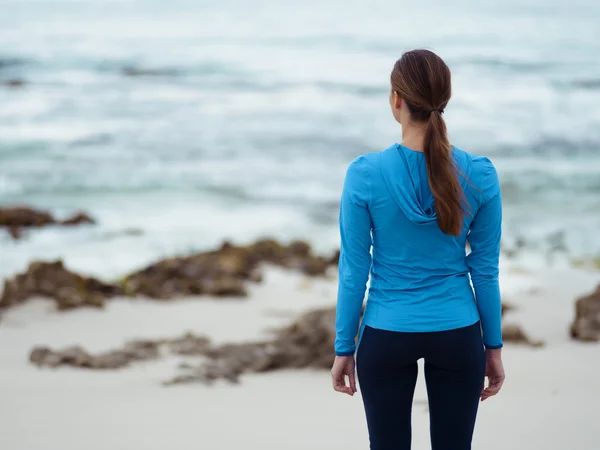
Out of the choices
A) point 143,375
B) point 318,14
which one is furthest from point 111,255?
point 318,14

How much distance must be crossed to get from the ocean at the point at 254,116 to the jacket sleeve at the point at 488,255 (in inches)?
332

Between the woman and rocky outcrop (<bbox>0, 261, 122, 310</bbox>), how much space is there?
5236 millimetres

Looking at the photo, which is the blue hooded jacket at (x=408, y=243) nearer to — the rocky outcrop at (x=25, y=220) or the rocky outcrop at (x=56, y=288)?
the rocky outcrop at (x=56, y=288)

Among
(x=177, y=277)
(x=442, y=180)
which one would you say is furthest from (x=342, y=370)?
(x=177, y=277)

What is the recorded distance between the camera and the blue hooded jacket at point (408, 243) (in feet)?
7.40

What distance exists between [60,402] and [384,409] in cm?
298

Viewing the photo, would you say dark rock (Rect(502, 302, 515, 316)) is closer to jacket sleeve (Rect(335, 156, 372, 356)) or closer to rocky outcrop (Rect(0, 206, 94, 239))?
jacket sleeve (Rect(335, 156, 372, 356))

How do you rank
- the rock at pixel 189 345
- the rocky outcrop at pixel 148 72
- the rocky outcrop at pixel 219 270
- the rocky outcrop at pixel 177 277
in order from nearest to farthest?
the rock at pixel 189 345 < the rocky outcrop at pixel 177 277 < the rocky outcrop at pixel 219 270 < the rocky outcrop at pixel 148 72

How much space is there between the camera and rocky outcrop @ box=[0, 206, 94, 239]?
39.4 ft

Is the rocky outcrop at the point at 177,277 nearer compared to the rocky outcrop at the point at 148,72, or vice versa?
the rocky outcrop at the point at 177,277

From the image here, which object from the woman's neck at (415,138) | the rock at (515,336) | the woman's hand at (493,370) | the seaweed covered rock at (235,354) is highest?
the woman's neck at (415,138)

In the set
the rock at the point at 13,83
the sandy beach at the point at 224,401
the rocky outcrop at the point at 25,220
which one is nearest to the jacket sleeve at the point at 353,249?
the sandy beach at the point at 224,401

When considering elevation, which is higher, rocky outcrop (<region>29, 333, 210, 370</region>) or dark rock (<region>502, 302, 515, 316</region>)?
rocky outcrop (<region>29, 333, 210, 370</region>)

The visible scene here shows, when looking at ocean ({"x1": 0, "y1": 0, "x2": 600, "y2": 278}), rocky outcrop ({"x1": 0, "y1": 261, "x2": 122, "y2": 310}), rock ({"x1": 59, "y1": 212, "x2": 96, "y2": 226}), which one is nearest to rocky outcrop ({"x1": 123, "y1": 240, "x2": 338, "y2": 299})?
rocky outcrop ({"x1": 0, "y1": 261, "x2": 122, "y2": 310})
